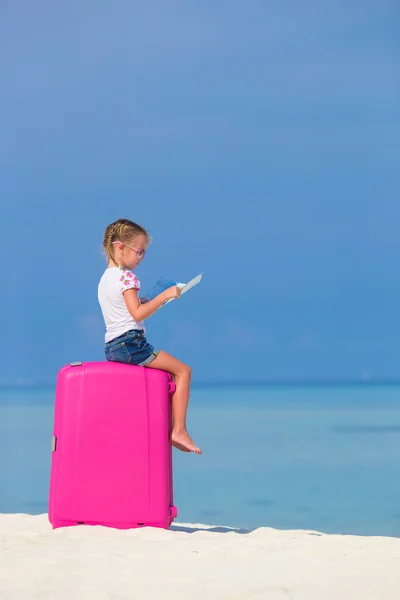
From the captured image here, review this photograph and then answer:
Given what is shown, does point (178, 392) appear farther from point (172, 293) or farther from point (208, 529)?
point (208, 529)

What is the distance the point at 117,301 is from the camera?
12.1 feet

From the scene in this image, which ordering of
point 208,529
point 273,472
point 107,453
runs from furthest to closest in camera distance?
point 273,472 < point 208,529 < point 107,453

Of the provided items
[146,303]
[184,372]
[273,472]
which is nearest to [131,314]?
[146,303]

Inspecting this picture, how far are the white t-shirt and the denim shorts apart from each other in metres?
0.02

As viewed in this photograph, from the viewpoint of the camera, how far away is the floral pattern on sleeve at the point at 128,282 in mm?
3656

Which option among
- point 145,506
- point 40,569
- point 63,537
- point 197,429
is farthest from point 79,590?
point 197,429

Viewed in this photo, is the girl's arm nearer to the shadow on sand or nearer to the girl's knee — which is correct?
the girl's knee

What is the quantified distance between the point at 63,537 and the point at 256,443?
20.3 ft

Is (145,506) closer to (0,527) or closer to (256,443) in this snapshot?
(0,527)

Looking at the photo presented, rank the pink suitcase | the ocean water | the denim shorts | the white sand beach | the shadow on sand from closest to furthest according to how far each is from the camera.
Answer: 1. the white sand beach
2. the pink suitcase
3. the denim shorts
4. the shadow on sand
5. the ocean water

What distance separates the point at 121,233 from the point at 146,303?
1.00 ft

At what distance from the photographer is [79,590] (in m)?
2.61

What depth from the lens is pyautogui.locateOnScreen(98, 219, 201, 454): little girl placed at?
12.0 feet

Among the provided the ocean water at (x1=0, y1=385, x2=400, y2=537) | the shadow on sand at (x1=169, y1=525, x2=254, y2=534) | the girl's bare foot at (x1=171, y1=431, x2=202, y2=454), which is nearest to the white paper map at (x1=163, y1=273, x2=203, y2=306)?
the girl's bare foot at (x1=171, y1=431, x2=202, y2=454)
